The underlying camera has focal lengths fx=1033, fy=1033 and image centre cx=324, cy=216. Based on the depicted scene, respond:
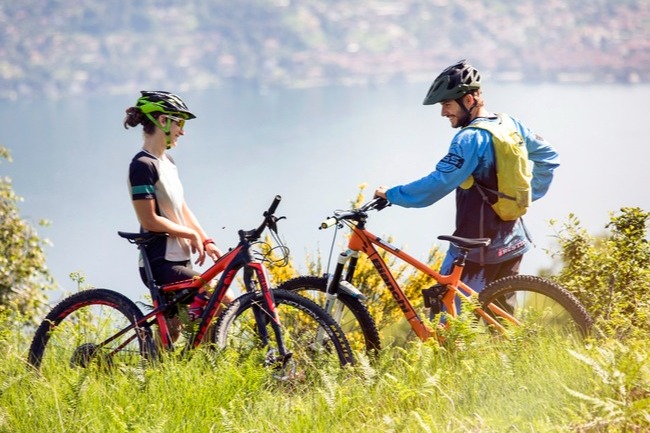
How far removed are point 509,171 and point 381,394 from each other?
149 centimetres

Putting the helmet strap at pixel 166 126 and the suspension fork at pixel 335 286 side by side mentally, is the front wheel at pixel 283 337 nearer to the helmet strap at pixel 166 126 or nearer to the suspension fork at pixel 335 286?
the suspension fork at pixel 335 286

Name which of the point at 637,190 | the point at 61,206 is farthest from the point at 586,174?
the point at 61,206

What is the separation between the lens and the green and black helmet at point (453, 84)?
19.1ft

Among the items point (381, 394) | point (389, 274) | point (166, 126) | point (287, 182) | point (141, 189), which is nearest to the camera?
point (381, 394)

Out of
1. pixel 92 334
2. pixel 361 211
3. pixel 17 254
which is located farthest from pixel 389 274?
pixel 17 254

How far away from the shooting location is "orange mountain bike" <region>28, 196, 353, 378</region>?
549cm

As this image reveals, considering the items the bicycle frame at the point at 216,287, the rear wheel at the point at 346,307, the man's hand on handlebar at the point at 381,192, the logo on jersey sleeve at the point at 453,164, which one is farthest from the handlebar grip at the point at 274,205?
the logo on jersey sleeve at the point at 453,164

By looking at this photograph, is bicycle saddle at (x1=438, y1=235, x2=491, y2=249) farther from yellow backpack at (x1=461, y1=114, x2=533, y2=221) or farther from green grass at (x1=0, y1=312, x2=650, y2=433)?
green grass at (x1=0, y1=312, x2=650, y2=433)

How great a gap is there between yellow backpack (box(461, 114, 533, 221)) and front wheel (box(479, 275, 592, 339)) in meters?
0.43

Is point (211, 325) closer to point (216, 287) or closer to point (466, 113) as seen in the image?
point (216, 287)

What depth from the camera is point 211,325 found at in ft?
18.7

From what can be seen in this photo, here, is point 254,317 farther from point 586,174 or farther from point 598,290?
point 586,174

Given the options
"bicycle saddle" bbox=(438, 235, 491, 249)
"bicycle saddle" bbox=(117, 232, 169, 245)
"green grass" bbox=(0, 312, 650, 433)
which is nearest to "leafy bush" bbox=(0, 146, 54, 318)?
"bicycle saddle" bbox=(117, 232, 169, 245)

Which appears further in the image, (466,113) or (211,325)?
(466,113)
